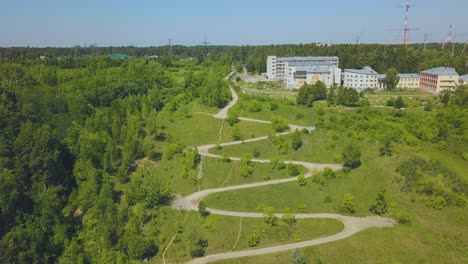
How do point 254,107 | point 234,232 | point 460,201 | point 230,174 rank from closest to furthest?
1. point 234,232
2. point 460,201
3. point 230,174
4. point 254,107

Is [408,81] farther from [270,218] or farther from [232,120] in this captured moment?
[270,218]

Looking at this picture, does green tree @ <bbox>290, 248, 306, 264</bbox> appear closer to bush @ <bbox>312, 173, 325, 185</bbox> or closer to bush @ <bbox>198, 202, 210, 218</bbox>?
bush @ <bbox>198, 202, 210, 218</bbox>

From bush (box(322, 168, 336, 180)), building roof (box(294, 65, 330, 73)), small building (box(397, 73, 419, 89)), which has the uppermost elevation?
building roof (box(294, 65, 330, 73))

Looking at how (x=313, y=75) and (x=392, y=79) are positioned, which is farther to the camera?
Answer: (x=313, y=75)

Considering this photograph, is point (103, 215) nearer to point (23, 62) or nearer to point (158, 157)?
point (158, 157)

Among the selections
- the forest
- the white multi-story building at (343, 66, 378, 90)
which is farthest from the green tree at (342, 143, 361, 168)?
the white multi-story building at (343, 66, 378, 90)

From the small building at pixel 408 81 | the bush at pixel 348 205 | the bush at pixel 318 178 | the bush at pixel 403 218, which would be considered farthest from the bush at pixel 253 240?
the small building at pixel 408 81

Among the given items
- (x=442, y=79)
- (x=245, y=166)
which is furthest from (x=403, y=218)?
(x=442, y=79)
